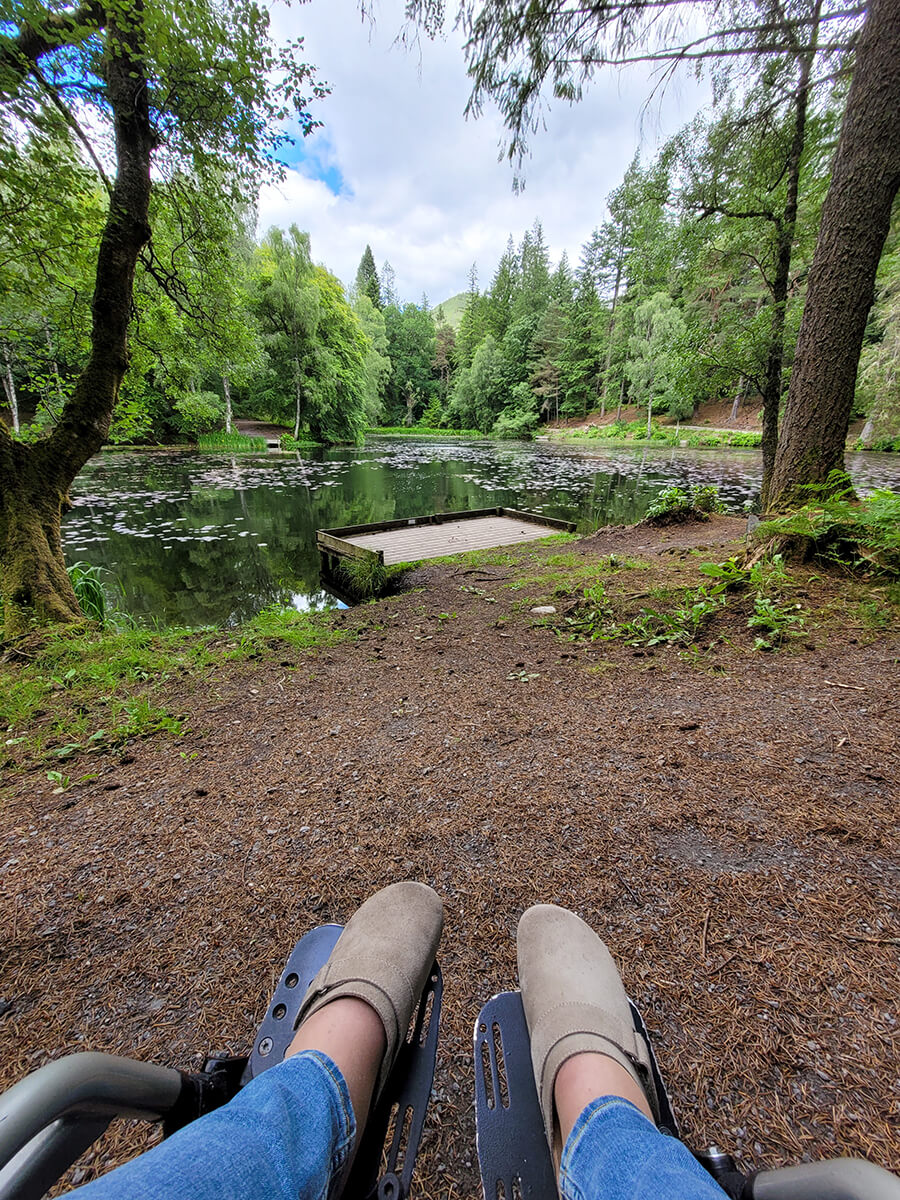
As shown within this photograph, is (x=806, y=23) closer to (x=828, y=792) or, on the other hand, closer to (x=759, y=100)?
(x=759, y=100)

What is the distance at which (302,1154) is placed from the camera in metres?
0.68

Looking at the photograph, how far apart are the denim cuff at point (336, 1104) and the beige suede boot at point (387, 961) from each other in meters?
0.08

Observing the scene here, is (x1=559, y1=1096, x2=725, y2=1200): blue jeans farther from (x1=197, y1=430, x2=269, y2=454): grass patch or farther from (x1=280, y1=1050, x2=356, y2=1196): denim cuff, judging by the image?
(x1=197, y1=430, x2=269, y2=454): grass patch

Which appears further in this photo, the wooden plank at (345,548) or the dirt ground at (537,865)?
the wooden plank at (345,548)

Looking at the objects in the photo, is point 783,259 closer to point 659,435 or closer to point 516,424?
point 659,435

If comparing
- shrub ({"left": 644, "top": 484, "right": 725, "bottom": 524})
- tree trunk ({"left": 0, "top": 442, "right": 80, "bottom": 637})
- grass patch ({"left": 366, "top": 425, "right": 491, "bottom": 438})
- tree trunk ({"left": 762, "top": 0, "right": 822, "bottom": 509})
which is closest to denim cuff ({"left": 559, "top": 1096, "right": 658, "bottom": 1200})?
tree trunk ({"left": 0, "top": 442, "right": 80, "bottom": 637})

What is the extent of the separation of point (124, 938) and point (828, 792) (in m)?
2.20

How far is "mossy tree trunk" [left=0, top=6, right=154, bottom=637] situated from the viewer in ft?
10.3

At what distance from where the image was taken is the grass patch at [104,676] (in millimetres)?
2262

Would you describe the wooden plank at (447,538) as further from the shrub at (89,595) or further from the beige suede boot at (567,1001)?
the beige suede boot at (567,1001)

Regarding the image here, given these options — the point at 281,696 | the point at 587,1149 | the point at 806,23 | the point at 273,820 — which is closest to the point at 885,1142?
the point at 587,1149

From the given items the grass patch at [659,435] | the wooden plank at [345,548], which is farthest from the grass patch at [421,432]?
the wooden plank at [345,548]

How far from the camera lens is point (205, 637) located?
12.1 ft

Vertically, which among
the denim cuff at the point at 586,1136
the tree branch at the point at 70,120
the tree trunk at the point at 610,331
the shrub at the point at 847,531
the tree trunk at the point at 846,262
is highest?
the tree trunk at the point at 610,331
